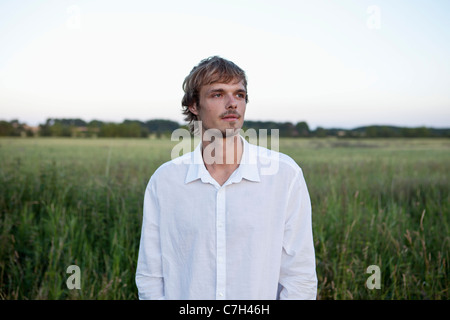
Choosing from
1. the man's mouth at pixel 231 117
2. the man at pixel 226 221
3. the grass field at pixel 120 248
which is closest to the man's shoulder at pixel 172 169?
the man at pixel 226 221

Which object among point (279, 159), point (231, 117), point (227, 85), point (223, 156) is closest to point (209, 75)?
point (227, 85)

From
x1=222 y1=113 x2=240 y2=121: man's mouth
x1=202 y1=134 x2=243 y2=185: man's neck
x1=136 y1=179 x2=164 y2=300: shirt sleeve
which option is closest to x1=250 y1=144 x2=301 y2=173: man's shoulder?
x1=202 y1=134 x2=243 y2=185: man's neck

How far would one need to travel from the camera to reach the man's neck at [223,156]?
69.0 inches

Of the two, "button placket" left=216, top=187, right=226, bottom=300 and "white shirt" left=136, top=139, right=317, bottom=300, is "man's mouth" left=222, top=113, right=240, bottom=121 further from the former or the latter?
"button placket" left=216, top=187, right=226, bottom=300

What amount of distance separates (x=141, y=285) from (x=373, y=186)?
525cm

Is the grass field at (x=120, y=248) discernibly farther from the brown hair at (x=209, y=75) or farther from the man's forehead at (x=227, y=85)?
the man's forehead at (x=227, y=85)

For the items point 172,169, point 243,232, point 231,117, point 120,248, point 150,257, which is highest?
point 231,117

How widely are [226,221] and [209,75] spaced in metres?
0.75

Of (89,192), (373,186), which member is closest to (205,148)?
(89,192)

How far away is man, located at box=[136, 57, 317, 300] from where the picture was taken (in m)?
1.63

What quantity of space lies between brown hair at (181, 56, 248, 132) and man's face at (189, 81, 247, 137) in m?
0.03

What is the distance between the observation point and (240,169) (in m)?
1.67

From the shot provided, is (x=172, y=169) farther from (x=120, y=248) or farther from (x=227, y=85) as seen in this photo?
(x=120, y=248)

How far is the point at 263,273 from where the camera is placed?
1646 mm
